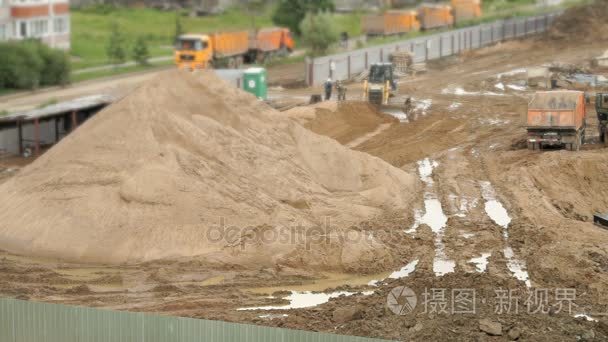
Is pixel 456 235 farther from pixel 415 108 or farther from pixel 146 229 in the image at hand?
pixel 415 108

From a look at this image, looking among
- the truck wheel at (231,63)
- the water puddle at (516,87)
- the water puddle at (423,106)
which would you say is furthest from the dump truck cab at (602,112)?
the truck wheel at (231,63)

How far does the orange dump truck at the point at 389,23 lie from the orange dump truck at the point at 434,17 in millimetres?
2190

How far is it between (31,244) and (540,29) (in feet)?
185

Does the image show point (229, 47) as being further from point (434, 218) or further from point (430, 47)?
point (434, 218)

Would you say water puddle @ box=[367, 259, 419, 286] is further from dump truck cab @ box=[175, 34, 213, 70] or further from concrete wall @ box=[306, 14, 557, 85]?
dump truck cab @ box=[175, 34, 213, 70]

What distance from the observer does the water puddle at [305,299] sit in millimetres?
24562

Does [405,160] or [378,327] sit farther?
[405,160]

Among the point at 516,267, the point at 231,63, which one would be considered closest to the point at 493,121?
the point at 516,267

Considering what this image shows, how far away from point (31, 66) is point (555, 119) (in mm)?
30354

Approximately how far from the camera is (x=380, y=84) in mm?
48562

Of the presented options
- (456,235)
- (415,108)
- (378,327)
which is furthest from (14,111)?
(378,327)

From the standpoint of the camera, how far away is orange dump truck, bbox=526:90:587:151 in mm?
38594

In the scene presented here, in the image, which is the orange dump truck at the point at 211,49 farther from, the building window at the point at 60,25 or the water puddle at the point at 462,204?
the water puddle at the point at 462,204

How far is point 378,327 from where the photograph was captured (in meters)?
22.1
